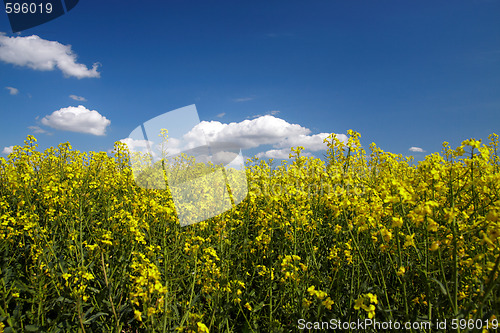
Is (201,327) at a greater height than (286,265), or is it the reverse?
(286,265)

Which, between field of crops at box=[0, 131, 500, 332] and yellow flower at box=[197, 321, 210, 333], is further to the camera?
field of crops at box=[0, 131, 500, 332]

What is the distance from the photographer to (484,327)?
1660 mm

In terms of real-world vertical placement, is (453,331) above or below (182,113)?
below

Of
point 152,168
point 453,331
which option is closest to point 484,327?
point 453,331

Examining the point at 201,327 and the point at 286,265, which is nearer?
the point at 201,327

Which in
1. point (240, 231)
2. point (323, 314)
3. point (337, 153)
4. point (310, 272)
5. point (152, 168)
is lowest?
point (323, 314)

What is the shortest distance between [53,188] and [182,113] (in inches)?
82.3

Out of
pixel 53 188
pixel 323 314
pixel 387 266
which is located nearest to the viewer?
pixel 323 314

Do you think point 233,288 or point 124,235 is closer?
point 233,288

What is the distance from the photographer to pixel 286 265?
2.46 meters

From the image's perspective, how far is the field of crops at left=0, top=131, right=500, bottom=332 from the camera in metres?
2.03

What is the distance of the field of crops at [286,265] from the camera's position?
2.03m

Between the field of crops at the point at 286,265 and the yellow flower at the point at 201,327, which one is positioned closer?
the yellow flower at the point at 201,327

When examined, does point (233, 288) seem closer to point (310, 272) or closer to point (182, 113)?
point (310, 272)
